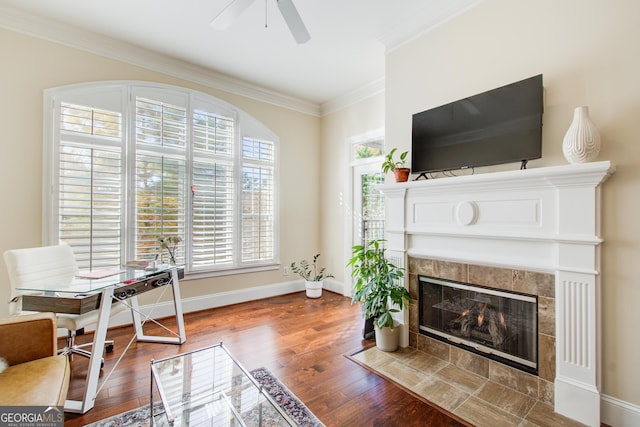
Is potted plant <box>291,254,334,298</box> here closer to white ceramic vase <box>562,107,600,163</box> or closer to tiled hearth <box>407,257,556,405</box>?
tiled hearth <box>407,257,556,405</box>

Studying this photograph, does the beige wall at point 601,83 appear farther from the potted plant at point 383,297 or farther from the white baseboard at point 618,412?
the potted plant at point 383,297

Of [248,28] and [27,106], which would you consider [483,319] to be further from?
[27,106]

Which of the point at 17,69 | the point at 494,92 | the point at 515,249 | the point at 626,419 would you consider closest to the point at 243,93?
the point at 17,69

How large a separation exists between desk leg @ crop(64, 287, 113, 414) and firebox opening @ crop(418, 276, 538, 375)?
249cm

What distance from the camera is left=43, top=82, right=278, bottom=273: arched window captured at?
2.84 metres

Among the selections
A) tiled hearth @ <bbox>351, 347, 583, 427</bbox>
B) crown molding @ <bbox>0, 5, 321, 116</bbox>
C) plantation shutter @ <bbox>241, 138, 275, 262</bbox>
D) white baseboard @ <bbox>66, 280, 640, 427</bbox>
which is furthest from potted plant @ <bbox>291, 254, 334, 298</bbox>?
crown molding @ <bbox>0, 5, 321, 116</bbox>

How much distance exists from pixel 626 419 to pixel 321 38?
371cm

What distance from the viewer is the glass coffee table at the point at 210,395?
143cm

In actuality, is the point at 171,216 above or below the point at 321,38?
below

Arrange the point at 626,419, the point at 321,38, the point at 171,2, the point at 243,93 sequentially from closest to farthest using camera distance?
1. the point at 626,419
2. the point at 171,2
3. the point at 321,38
4. the point at 243,93

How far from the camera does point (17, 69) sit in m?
2.63

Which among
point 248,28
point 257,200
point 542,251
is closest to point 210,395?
point 542,251

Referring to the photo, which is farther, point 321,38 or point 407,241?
point 321,38

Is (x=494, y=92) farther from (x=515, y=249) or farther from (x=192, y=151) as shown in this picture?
(x=192, y=151)
